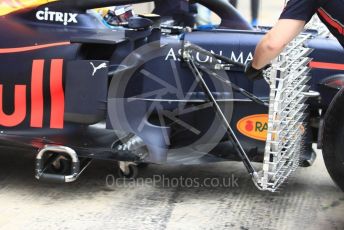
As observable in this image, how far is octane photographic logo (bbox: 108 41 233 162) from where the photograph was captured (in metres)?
3.76

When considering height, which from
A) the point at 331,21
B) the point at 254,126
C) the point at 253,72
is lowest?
the point at 254,126

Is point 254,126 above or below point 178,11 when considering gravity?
below

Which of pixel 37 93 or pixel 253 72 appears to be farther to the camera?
pixel 37 93

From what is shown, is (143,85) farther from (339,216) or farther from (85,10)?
(339,216)

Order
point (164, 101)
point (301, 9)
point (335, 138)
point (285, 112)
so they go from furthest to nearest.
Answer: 1. point (164, 101)
2. point (285, 112)
3. point (335, 138)
4. point (301, 9)

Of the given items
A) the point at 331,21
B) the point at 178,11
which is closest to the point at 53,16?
the point at 331,21

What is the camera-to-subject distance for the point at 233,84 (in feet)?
12.4

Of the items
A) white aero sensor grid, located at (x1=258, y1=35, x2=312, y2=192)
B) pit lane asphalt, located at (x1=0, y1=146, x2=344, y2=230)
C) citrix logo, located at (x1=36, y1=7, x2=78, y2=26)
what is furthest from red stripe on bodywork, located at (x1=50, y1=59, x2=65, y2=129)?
white aero sensor grid, located at (x1=258, y1=35, x2=312, y2=192)

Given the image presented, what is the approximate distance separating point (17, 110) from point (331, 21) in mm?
Answer: 2169

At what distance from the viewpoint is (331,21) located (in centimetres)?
282

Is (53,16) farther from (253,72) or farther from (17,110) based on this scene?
(253,72)

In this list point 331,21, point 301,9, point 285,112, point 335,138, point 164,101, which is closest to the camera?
point 301,9

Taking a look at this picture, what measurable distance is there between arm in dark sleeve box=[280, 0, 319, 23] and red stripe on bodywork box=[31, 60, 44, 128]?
178 cm

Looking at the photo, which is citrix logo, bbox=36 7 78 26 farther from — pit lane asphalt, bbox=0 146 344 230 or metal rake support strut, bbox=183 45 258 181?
pit lane asphalt, bbox=0 146 344 230
